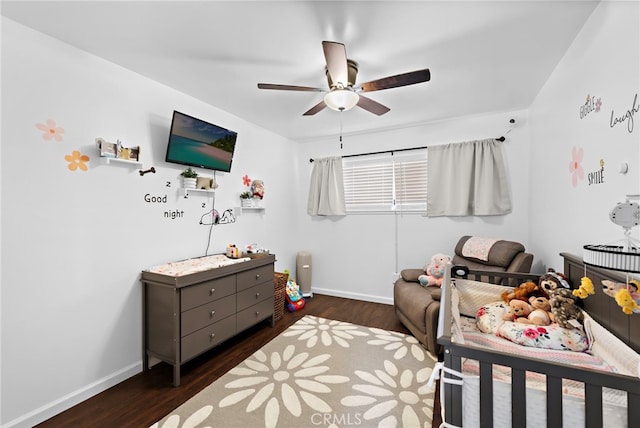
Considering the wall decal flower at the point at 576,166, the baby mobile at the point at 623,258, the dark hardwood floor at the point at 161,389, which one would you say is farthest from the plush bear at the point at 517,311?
the wall decal flower at the point at 576,166

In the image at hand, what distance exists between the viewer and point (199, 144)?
2553 millimetres

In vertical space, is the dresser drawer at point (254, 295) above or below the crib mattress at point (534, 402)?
below

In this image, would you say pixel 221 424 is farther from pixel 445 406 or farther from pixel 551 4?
pixel 551 4

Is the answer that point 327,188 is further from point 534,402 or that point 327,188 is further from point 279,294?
point 534,402

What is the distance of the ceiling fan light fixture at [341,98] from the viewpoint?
187 cm

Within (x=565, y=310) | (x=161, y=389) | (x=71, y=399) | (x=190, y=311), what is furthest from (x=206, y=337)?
(x=565, y=310)

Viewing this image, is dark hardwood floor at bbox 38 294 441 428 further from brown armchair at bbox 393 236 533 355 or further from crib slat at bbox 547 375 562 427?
crib slat at bbox 547 375 562 427

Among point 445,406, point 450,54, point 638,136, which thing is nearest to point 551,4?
point 450,54

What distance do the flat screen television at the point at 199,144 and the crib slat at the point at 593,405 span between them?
2788 millimetres

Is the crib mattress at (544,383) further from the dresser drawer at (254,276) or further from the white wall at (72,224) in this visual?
the white wall at (72,224)

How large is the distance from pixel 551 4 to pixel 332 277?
354cm

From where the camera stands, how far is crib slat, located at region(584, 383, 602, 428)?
0.80 meters

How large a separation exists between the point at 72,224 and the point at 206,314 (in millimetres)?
1133

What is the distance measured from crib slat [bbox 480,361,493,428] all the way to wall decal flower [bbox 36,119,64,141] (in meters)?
2.61
